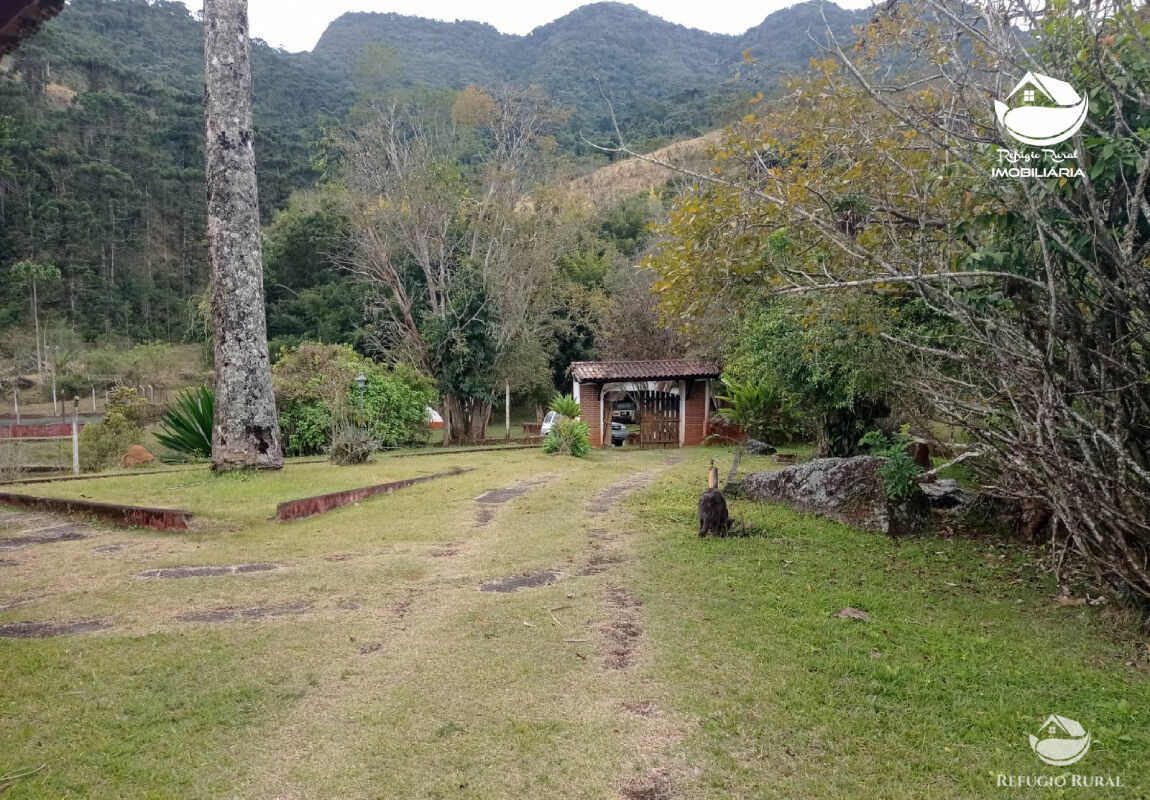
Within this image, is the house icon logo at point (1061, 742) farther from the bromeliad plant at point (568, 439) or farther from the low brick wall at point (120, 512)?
the bromeliad plant at point (568, 439)

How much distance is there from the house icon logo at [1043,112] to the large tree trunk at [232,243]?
29.9ft

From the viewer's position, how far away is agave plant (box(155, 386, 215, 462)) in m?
12.2

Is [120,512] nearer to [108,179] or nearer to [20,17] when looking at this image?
[20,17]

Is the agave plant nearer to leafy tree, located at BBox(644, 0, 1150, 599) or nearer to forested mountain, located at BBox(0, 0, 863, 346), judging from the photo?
leafy tree, located at BBox(644, 0, 1150, 599)

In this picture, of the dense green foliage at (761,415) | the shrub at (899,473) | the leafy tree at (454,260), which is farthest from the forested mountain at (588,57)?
Answer: the shrub at (899,473)

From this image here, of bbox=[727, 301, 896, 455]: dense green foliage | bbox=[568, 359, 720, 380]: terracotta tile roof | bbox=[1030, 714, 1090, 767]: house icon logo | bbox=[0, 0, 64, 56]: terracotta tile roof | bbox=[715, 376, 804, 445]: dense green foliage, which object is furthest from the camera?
bbox=[568, 359, 720, 380]: terracotta tile roof

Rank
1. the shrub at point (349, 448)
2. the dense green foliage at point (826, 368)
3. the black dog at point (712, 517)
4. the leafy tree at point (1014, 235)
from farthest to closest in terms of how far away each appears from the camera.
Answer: the shrub at point (349, 448) → the dense green foliage at point (826, 368) → the black dog at point (712, 517) → the leafy tree at point (1014, 235)

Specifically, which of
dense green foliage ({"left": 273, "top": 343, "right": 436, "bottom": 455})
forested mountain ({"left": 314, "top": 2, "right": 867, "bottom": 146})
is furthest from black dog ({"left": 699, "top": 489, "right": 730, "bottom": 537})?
forested mountain ({"left": 314, "top": 2, "right": 867, "bottom": 146})

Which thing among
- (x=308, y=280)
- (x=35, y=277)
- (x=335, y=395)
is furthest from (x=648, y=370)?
(x=35, y=277)

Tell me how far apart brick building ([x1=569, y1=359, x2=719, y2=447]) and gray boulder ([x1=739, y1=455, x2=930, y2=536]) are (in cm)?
1107

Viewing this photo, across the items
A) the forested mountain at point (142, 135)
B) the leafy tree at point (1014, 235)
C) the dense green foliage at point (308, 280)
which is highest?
the forested mountain at point (142, 135)

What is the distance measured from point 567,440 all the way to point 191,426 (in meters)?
7.31

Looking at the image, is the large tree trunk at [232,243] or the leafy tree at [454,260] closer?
the large tree trunk at [232,243]

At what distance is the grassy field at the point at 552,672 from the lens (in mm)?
2691
